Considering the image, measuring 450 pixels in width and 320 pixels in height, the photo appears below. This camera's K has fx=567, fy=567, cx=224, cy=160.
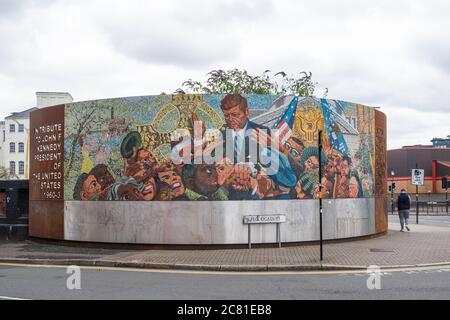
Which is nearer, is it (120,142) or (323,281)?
(323,281)

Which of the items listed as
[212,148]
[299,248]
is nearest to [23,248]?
[212,148]

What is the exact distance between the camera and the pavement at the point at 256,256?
44.1ft

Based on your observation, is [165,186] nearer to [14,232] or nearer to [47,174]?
[47,174]

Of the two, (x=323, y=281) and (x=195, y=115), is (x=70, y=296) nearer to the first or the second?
(x=323, y=281)

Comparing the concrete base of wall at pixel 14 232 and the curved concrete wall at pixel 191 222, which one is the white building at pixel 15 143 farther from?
the curved concrete wall at pixel 191 222

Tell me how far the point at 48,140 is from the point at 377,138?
39.3 feet

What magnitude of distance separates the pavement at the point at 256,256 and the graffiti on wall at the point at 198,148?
5.99ft

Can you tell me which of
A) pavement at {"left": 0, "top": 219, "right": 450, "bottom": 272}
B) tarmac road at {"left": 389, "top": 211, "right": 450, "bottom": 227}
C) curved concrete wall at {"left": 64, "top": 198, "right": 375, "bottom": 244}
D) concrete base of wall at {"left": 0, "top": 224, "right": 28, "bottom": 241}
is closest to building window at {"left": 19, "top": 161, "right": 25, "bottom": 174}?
tarmac road at {"left": 389, "top": 211, "right": 450, "bottom": 227}

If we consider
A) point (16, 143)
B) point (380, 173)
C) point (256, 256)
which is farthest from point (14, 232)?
point (16, 143)

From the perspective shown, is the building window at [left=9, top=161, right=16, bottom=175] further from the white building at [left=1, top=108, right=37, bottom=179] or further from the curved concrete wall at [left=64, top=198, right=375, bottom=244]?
the curved concrete wall at [left=64, top=198, right=375, bottom=244]

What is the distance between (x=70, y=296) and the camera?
977 centimetres

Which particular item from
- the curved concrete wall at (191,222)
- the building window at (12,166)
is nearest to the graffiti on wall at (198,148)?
the curved concrete wall at (191,222)

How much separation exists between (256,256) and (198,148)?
155 inches
